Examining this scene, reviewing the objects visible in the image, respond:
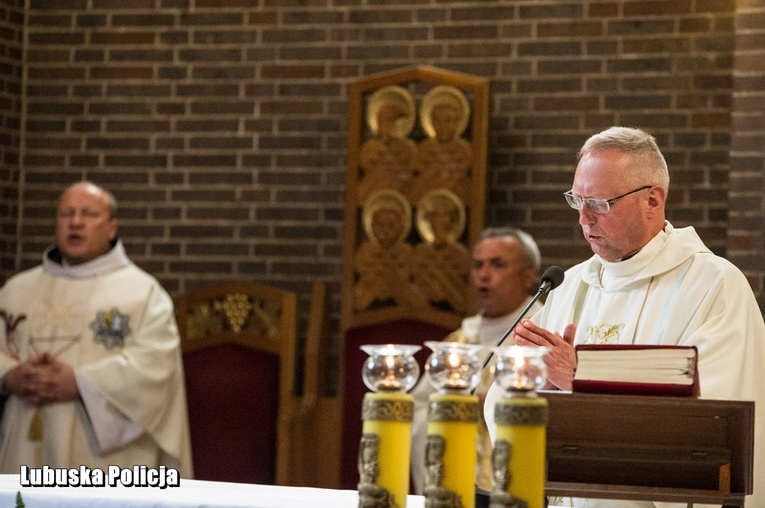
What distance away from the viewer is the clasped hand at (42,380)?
5.73m

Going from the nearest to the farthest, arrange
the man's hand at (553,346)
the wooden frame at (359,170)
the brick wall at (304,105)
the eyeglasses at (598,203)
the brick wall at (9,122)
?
the man's hand at (553,346), the eyeglasses at (598,203), the wooden frame at (359,170), the brick wall at (304,105), the brick wall at (9,122)

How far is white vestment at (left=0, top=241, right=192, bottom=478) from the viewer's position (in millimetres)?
5828

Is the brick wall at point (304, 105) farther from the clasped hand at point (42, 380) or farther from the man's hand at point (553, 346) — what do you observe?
the man's hand at point (553, 346)

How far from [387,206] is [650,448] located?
12.3ft

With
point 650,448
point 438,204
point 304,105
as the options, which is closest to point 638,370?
point 650,448

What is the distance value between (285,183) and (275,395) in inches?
46.3

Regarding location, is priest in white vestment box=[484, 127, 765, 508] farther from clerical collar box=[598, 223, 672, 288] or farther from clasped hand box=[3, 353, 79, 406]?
clasped hand box=[3, 353, 79, 406]

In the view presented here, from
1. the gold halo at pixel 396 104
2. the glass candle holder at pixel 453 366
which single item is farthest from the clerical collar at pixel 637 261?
the gold halo at pixel 396 104

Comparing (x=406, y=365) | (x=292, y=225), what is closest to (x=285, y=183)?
(x=292, y=225)

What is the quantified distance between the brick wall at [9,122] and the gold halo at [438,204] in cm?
241

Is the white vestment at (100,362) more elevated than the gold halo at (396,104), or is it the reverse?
the gold halo at (396,104)

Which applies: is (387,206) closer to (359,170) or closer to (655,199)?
(359,170)

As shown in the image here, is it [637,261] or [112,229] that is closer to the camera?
[637,261]

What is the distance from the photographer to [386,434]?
2133 mm
